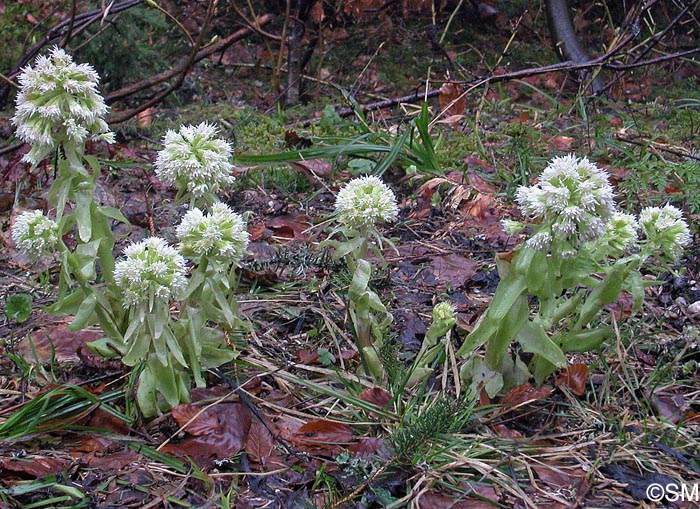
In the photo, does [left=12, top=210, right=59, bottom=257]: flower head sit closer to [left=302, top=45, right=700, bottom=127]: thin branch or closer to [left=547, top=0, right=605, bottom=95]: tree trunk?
[left=302, top=45, right=700, bottom=127]: thin branch

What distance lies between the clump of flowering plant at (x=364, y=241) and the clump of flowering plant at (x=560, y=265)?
0.95 feet

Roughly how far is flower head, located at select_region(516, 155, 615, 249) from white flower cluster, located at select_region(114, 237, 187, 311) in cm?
93

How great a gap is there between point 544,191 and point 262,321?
1195 millimetres

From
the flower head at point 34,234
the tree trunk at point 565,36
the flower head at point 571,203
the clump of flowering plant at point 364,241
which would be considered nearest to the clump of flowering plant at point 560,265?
the flower head at point 571,203

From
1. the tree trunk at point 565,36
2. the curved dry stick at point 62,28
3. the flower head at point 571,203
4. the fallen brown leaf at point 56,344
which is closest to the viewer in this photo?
the flower head at point 571,203

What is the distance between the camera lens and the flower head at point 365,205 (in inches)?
74.7

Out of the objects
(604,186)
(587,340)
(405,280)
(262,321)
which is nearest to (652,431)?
(587,340)

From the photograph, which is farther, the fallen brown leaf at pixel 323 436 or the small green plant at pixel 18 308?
the small green plant at pixel 18 308

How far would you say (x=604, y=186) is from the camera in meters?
1.70

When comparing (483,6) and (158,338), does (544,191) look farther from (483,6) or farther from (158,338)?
(483,6)

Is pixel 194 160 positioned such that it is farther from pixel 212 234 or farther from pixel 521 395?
pixel 521 395

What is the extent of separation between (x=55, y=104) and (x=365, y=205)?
0.88 m

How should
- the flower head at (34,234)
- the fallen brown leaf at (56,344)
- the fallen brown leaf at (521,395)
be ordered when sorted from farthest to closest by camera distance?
the fallen brown leaf at (56,344), the fallen brown leaf at (521,395), the flower head at (34,234)

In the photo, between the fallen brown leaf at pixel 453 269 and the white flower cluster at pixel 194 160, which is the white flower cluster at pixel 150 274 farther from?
the fallen brown leaf at pixel 453 269
